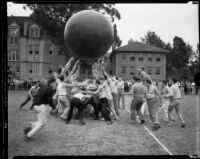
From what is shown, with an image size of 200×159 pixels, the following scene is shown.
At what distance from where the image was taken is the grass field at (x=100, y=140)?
6301mm

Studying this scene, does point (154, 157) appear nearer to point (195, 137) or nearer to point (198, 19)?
point (198, 19)

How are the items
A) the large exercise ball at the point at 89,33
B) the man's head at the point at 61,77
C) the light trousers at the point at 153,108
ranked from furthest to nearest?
the man's head at the point at 61,77, the light trousers at the point at 153,108, the large exercise ball at the point at 89,33

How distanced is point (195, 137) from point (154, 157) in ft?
14.1

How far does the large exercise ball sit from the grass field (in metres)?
2.32

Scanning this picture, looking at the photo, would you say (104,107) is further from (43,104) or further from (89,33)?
(89,33)

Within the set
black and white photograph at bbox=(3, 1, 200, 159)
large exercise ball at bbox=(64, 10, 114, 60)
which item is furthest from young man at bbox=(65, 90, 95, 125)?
large exercise ball at bbox=(64, 10, 114, 60)

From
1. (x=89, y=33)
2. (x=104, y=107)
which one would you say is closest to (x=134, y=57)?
(x=104, y=107)

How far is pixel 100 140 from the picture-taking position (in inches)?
289

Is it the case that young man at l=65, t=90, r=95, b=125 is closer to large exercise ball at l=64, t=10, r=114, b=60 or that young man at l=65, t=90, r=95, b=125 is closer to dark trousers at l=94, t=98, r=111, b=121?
dark trousers at l=94, t=98, r=111, b=121

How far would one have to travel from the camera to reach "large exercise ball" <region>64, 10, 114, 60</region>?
512 cm

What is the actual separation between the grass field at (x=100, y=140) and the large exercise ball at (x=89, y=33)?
2316mm

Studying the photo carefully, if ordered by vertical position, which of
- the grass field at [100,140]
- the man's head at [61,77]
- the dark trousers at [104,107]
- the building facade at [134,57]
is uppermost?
the building facade at [134,57]

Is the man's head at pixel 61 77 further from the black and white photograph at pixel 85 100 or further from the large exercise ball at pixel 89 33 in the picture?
the large exercise ball at pixel 89 33

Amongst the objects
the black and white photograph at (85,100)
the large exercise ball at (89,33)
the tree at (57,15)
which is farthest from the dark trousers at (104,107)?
the large exercise ball at (89,33)
